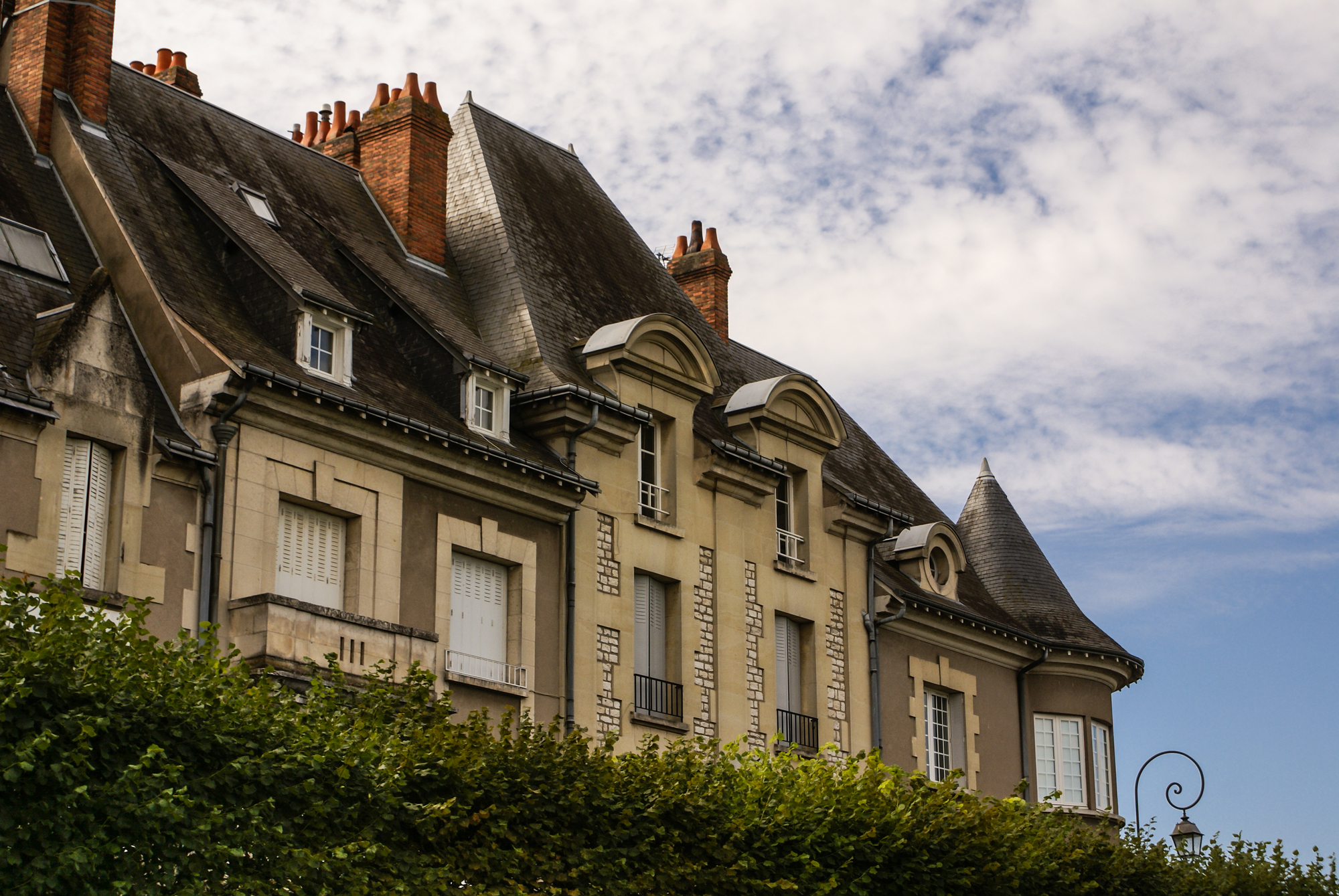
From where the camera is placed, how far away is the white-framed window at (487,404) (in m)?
21.2

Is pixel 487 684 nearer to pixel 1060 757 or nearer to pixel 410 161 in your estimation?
pixel 410 161

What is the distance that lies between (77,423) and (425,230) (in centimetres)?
889

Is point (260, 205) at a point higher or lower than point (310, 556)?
higher

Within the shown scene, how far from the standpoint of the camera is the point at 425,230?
24875 mm

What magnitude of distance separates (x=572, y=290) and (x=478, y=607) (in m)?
6.18

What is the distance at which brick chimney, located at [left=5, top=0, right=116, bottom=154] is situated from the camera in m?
20.6

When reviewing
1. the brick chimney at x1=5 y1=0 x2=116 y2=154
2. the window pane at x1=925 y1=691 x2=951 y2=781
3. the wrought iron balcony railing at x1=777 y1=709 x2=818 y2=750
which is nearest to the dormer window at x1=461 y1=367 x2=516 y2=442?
the brick chimney at x1=5 y1=0 x2=116 y2=154

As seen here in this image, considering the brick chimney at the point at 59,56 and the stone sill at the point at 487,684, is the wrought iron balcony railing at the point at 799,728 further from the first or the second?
the brick chimney at the point at 59,56

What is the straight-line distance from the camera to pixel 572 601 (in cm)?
2161

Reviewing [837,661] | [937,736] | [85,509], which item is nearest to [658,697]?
[837,661]

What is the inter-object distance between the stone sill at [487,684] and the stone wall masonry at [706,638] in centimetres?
334

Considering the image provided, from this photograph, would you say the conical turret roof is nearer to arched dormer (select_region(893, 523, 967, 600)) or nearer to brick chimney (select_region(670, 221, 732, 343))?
arched dormer (select_region(893, 523, 967, 600))

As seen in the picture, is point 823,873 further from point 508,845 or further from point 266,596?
point 266,596

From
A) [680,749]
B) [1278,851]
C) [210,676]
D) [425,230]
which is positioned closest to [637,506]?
[425,230]
